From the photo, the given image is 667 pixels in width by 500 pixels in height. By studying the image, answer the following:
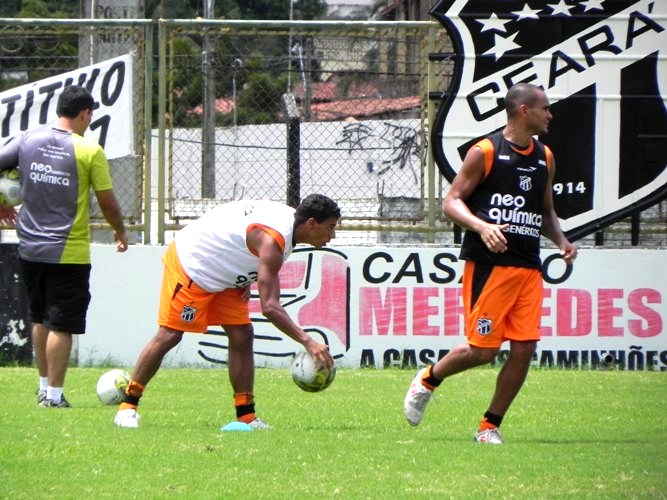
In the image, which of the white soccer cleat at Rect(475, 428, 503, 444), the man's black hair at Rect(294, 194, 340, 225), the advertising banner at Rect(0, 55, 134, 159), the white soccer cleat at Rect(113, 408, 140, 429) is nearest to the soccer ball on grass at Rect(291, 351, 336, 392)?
the man's black hair at Rect(294, 194, 340, 225)

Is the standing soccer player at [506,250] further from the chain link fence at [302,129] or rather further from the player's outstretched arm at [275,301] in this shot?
the chain link fence at [302,129]

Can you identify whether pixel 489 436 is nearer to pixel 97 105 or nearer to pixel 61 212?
pixel 61 212

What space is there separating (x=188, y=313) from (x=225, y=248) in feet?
1.42

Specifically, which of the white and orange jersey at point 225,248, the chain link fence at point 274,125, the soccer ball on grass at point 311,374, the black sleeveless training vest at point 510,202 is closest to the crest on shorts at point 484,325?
the black sleeveless training vest at point 510,202

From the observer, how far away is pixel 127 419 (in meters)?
7.36

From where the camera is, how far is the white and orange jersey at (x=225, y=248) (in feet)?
23.9

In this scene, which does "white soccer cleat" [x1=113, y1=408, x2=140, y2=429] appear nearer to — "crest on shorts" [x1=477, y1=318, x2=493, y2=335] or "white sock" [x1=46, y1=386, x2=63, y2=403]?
"white sock" [x1=46, y1=386, x2=63, y2=403]

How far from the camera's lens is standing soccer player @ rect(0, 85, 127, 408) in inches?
332

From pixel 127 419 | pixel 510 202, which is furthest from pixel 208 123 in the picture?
pixel 510 202

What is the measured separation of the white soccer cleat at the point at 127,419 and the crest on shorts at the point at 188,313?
59cm

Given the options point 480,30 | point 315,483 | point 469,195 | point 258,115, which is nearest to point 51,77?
point 258,115

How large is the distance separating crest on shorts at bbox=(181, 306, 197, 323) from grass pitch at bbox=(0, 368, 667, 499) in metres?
0.62

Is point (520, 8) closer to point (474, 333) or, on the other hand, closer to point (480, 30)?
point (480, 30)

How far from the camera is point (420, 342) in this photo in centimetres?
1098
